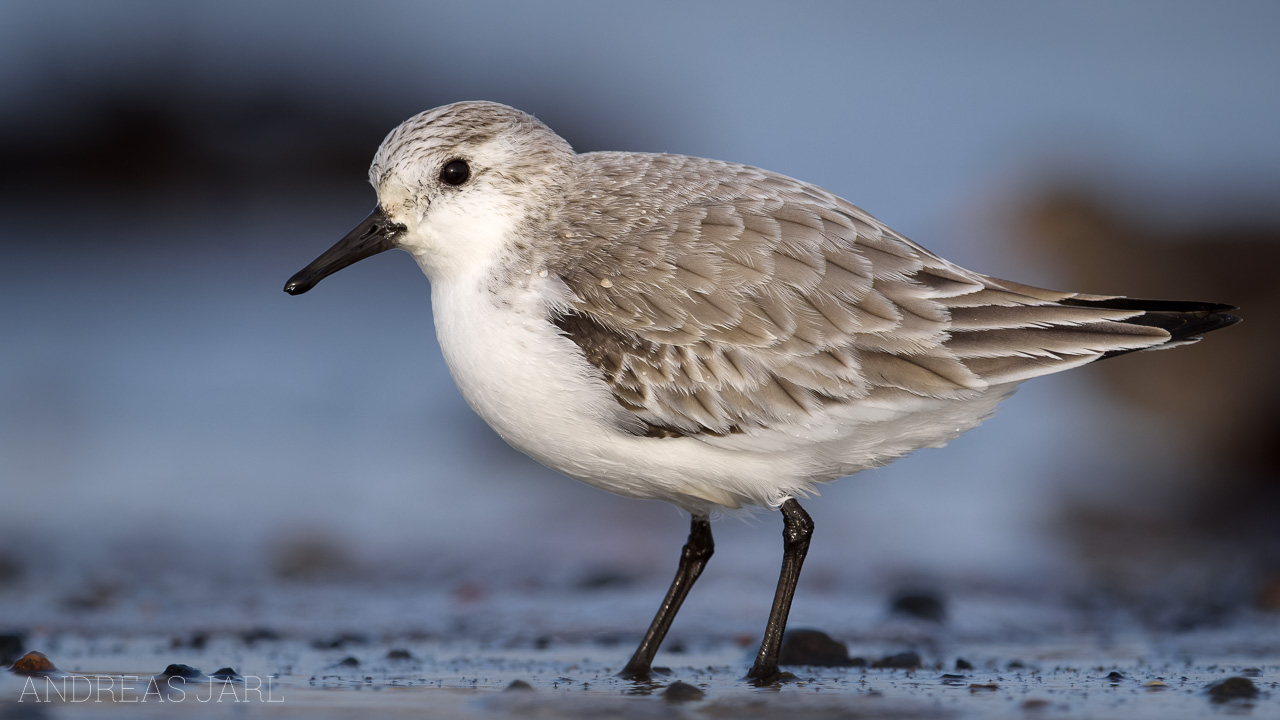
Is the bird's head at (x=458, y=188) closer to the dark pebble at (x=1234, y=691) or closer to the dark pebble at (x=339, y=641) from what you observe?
the dark pebble at (x=339, y=641)

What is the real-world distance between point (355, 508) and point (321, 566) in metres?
1.35

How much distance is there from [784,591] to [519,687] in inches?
45.1

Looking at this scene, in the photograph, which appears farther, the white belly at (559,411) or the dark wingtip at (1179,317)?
the dark wingtip at (1179,317)

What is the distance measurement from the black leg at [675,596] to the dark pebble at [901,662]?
0.84 metres

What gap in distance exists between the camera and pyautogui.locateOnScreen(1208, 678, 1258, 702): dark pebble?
4.57 metres

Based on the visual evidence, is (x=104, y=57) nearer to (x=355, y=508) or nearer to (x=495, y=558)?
(x=355, y=508)

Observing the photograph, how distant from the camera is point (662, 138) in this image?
69.6ft

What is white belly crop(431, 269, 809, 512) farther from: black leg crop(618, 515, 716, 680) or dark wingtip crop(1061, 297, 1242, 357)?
dark wingtip crop(1061, 297, 1242, 357)

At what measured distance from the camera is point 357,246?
17.8 ft

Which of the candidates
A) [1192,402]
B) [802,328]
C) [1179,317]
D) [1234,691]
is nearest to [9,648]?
[802,328]

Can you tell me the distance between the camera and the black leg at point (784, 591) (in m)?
5.11

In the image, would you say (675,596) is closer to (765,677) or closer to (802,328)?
(765,677)

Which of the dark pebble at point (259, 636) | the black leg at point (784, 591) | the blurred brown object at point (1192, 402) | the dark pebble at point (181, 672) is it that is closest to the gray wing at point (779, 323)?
the black leg at point (784, 591)

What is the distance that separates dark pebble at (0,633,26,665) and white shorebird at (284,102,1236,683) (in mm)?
2015
